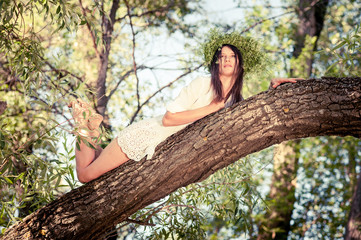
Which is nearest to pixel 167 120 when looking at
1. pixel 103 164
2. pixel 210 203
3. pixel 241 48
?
pixel 103 164

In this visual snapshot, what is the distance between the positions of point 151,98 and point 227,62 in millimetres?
3003

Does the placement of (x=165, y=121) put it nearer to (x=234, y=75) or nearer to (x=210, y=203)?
(x=234, y=75)

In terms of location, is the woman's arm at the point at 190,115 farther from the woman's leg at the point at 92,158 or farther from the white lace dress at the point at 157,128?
the woman's leg at the point at 92,158

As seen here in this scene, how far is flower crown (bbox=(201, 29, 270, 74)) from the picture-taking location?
361 cm

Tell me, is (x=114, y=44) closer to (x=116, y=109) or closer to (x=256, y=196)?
(x=116, y=109)

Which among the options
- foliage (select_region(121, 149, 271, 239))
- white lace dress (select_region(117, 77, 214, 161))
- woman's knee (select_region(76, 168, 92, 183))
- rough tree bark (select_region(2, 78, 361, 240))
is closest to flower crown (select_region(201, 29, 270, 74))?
white lace dress (select_region(117, 77, 214, 161))

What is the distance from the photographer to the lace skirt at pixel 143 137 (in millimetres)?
3018

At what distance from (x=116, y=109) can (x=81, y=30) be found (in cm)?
174

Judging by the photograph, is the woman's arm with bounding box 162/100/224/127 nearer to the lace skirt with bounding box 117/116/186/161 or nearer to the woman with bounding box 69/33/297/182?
the woman with bounding box 69/33/297/182

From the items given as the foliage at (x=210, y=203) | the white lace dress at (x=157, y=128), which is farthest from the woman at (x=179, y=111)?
the foliage at (x=210, y=203)

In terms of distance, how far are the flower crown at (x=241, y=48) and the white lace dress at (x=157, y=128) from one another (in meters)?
0.39

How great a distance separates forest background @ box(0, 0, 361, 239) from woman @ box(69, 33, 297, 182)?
0.52 ft

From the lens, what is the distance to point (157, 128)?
10.6 feet

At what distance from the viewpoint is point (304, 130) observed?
2.70 meters
